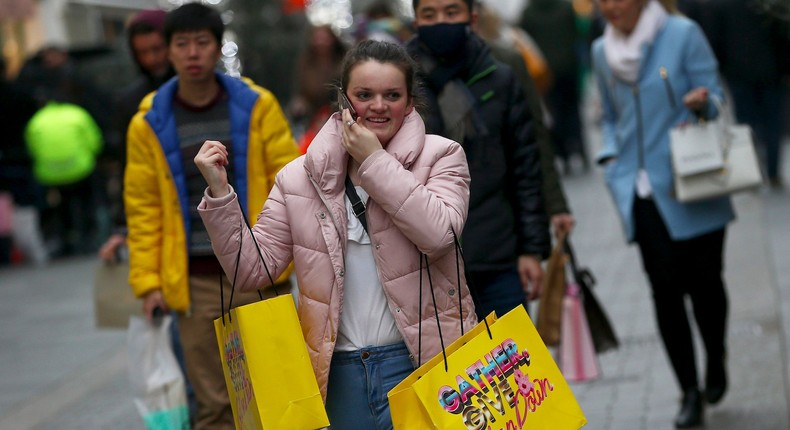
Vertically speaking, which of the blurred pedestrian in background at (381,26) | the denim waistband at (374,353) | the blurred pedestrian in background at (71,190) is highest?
the denim waistband at (374,353)

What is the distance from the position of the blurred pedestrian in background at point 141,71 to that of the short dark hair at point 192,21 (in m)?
0.80

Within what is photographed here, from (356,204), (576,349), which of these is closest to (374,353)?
(356,204)

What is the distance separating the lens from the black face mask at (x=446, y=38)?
17.7 ft

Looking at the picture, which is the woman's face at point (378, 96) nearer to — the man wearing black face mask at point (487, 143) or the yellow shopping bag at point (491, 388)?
the yellow shopping bag at point (491, 388)

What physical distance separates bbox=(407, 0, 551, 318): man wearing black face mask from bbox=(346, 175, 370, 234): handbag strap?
1295 millimetres

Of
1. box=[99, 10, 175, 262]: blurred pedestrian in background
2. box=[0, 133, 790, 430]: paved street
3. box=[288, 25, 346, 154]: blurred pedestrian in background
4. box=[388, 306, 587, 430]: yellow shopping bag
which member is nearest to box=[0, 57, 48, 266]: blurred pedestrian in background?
box=[0, 133, 790, 430]: paved street

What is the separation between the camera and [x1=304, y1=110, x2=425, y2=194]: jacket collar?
396 cm

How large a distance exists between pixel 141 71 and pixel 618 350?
9.49ft

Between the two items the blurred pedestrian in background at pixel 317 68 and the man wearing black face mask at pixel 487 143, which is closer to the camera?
the man wearing black face mask at pixel 487 143

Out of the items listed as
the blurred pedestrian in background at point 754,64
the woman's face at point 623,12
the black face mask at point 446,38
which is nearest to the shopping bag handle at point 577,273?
the woman's face at point 623,12

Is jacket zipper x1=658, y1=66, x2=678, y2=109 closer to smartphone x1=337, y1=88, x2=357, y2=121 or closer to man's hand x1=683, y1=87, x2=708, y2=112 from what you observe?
man's hand x1=683, y1=87, x2=708, y2=112

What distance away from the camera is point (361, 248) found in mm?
4043

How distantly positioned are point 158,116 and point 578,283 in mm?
1966

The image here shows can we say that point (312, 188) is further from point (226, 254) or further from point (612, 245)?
point (612, 245)
